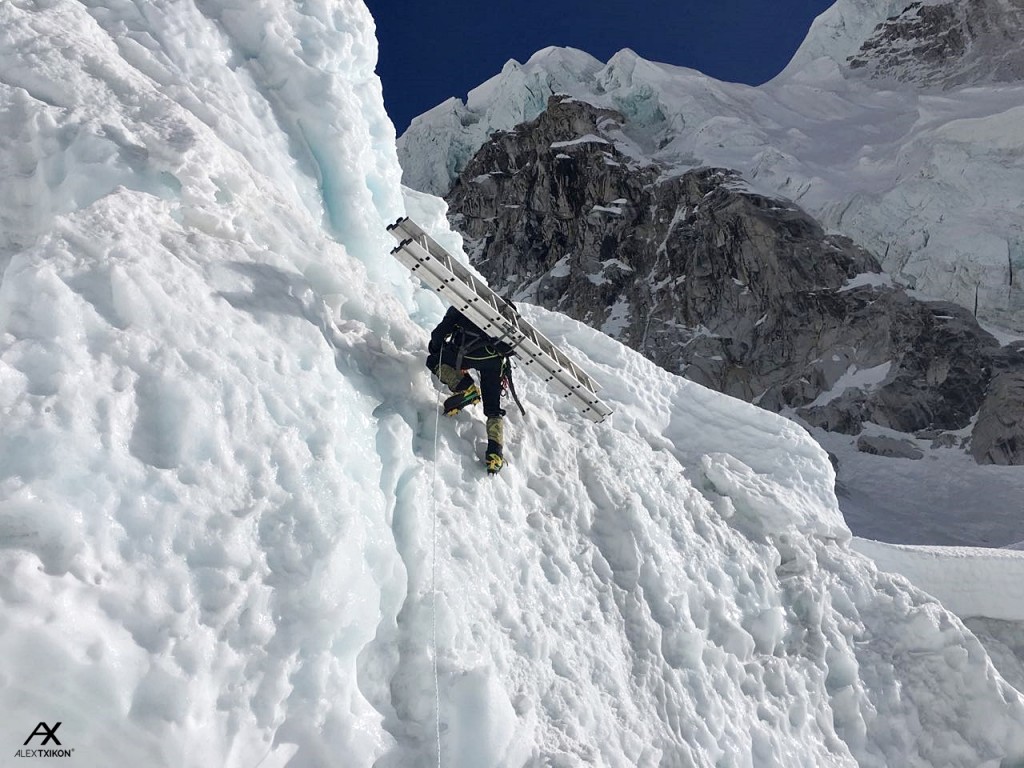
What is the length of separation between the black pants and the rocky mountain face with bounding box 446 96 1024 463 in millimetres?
30874

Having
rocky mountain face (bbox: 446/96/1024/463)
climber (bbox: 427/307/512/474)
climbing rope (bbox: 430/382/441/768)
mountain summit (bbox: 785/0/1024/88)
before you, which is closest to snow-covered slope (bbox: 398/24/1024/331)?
mountain summit (bbox: 785/0/1024/88)

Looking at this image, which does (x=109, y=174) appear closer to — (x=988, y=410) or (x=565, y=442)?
(x=565, y=442)

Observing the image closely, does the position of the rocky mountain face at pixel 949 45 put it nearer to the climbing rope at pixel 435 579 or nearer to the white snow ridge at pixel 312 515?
the white snow ridge at pixel 312 515

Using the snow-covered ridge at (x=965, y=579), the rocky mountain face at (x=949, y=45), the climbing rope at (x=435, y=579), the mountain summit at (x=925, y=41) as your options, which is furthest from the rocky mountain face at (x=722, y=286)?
the climbing rope at (x=435, y=579)

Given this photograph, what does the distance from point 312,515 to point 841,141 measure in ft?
149

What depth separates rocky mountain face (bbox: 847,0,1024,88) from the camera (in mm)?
45972

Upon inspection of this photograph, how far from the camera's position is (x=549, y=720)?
158 inches

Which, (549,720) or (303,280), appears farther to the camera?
(303,280)

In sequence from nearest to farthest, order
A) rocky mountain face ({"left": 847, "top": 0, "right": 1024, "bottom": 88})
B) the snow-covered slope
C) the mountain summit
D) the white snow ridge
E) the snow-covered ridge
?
the white snow ridge < the snow-covered ridge < the snow-covered slope < rocky mountain face ({"left": 847, "top": 0, "right": 1024, "bottom": 88}) < the mountain summit

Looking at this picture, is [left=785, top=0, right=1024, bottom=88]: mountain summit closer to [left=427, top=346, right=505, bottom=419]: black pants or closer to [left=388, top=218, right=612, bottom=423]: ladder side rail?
[left=388, top=218, right=612, bottom=423]: ladder side rail

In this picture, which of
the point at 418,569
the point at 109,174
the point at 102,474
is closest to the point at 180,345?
the point at 102,474

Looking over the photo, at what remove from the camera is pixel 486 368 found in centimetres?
525

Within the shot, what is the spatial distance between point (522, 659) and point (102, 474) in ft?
7.44

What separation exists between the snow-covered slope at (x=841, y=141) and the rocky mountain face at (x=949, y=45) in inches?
34.5
